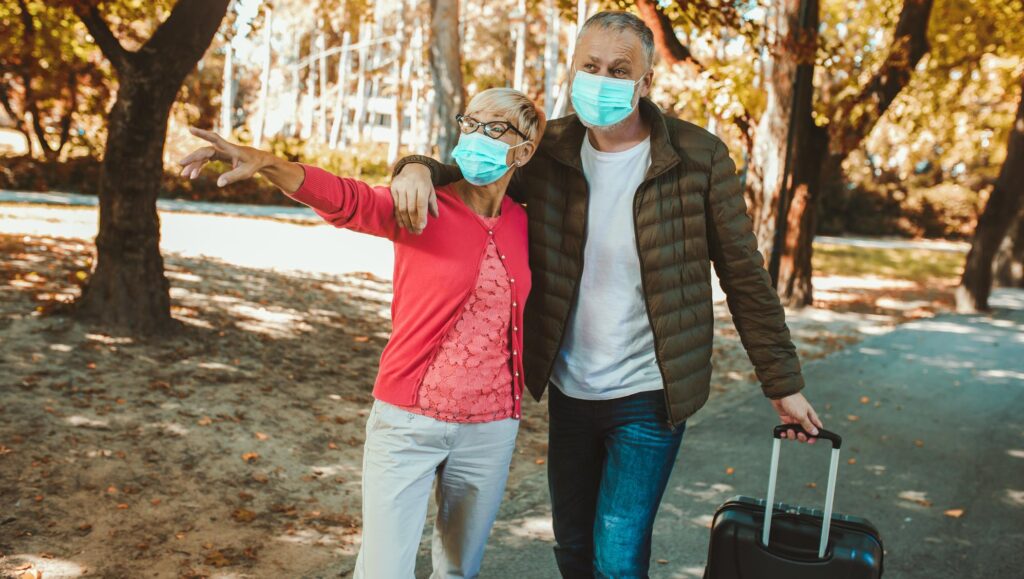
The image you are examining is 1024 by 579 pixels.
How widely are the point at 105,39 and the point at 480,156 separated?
19.8ft

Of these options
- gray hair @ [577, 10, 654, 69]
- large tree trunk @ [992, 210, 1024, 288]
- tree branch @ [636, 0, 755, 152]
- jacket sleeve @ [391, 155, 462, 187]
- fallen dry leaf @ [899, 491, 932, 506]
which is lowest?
fallen dry leaf @ [899, 491, 932, 506]

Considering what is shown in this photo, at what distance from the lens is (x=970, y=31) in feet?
59.8

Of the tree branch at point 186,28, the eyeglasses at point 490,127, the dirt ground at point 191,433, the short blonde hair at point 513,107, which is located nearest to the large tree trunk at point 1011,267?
the dirt ground at point 191,433

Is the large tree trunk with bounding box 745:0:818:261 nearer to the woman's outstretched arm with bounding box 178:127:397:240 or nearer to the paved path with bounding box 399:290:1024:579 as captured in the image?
the paved path with bounding box 399:290:1024:579

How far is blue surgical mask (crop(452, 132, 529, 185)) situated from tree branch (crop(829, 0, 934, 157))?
40.0 feet

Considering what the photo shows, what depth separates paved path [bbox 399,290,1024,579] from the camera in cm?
518

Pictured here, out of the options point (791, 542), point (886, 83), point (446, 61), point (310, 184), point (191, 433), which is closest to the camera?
point (310, 184)

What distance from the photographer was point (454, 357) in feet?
9.62

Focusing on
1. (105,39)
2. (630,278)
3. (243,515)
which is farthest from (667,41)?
(630,278)

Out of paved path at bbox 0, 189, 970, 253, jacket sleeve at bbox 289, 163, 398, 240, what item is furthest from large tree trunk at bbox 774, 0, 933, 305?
paved path at bbox 0, 189, 970, 253

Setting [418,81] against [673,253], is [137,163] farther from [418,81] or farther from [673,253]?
[418,81]

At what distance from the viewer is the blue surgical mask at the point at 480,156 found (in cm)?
294

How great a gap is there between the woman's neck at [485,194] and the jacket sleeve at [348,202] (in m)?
0.31

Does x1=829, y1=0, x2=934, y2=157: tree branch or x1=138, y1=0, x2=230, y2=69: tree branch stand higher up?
x1=829, y1=0, x2=934, y2=157: tree branch
